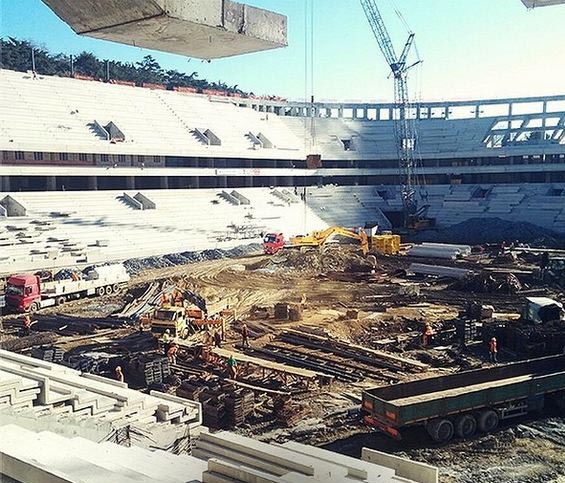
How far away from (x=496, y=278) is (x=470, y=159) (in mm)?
31329

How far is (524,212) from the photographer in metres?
47.9

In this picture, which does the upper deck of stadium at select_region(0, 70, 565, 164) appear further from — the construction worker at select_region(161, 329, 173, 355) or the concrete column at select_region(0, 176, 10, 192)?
the construction worker at select_region(161, 329, 173, 355)

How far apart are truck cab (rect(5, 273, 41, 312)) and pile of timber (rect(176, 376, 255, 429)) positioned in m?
11.2

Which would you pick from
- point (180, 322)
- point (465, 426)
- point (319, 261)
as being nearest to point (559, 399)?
point (465, 426)

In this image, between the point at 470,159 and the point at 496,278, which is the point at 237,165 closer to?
the point at 470,159

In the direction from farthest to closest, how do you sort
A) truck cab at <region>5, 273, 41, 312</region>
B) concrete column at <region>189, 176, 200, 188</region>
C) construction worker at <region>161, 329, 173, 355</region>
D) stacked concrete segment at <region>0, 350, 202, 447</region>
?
concrete column at <region>189, 176, 200, 188</region> → truck cab at <region>5, 273, 41, 312</region> → construction worker at <region>161, 329, 173, 355</region> → stacked concrete segment at <region>0, 350, 202, 447</region>

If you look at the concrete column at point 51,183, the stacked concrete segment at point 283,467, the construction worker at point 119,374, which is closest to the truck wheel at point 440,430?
the stacked concrete segment at point 283,467

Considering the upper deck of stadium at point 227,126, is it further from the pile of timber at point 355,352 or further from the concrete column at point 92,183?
the pile of timber at point 355,352

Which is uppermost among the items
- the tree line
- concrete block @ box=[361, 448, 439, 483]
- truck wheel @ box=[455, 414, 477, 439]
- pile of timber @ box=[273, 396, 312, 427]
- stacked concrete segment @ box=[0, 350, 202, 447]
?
the tree line

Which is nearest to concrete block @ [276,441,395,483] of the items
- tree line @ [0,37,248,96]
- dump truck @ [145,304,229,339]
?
dump truck @ [145,304,229,339]

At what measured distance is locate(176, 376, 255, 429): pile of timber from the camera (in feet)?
40.3

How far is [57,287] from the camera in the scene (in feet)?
77.0

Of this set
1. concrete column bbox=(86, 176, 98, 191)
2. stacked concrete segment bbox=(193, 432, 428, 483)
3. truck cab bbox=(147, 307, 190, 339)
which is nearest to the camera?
stacked concrete segment bbox=(193, 432, 428, 483)

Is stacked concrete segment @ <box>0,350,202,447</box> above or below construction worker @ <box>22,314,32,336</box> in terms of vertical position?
above
